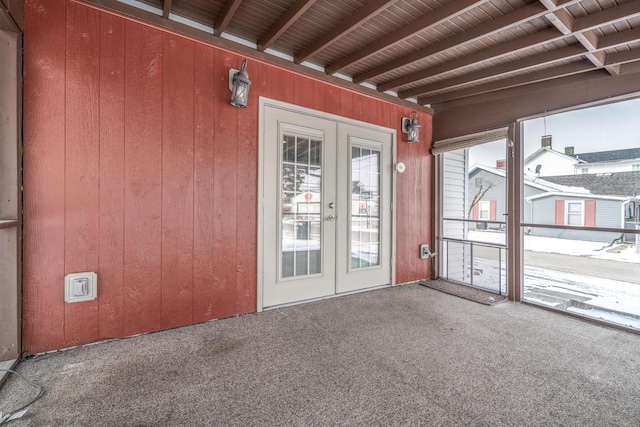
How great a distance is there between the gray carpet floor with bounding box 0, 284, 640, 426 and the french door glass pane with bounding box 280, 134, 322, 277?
665 millimetres

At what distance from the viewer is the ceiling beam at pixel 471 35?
7.23 feet

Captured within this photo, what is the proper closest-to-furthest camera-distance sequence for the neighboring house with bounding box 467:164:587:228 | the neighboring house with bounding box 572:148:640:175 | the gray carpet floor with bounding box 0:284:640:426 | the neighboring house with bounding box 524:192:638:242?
the gray carpet floor with bounding box 0:284:640:426 < the neighboring house with bounding box 572:148:640:175 < the neighboring house with bounding box 524:192:638:242 < the neighboring house with bounding box 467:164:587:228

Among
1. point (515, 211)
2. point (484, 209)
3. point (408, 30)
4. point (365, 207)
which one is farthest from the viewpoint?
point (484, 209)

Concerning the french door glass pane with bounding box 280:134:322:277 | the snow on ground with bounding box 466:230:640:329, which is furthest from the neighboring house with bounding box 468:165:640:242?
the french door glass pane with bounding box 280:134:322:277

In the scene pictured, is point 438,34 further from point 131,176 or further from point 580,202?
point 131,176

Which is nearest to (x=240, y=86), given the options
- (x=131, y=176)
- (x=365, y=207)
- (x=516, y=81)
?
(x=131, y=176)

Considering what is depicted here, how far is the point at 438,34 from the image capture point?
8.80 feet

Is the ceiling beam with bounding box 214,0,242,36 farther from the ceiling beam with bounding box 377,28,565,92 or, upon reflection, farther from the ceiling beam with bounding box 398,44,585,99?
the ceiling beam with bounding box 398,44,585,99

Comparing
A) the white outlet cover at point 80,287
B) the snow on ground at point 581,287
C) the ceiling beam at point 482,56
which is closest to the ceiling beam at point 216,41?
the ceiling beam at point 482,56

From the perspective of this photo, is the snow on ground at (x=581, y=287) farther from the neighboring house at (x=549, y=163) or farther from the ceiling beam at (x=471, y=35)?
the ceiling beam at (x=471, y=35)

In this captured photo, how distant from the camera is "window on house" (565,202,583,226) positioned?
3082mm

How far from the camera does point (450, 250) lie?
445cm

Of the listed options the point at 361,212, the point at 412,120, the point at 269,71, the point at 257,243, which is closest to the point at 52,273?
the point at 257,243

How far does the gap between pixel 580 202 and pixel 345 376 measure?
312cm
